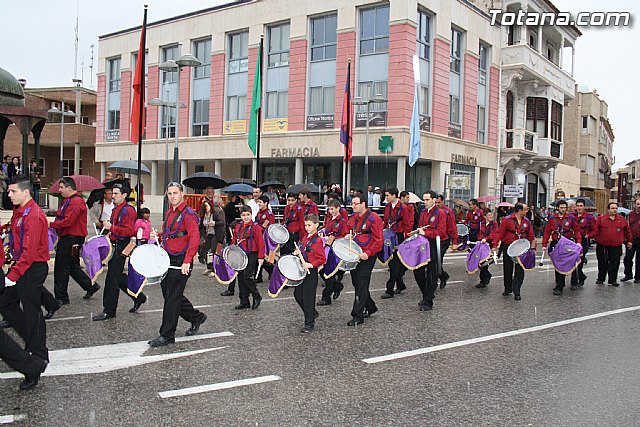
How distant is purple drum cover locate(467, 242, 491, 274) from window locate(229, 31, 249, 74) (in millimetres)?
22351

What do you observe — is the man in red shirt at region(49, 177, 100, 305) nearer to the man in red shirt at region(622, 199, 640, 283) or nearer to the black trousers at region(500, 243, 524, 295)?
the black trousers at region(500, 243, 524, 295)

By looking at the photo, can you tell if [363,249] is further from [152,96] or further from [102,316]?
[152,96]

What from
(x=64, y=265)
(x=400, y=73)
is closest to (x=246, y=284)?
(x=64, y=265)

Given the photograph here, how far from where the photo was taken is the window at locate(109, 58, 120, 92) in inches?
1547

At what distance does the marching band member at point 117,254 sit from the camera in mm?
8562

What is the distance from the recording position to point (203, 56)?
114 feet

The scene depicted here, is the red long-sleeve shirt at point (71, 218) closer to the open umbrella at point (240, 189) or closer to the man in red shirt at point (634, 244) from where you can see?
the open umbrella at point (240, 189)

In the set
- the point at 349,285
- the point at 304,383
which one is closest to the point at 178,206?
the point at 304,383

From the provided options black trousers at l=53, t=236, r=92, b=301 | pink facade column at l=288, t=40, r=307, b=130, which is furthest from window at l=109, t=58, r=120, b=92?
black trousers at l=53, t=236, r=92, b=301

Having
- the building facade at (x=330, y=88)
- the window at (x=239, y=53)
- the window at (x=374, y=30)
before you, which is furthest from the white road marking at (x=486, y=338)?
the window at (x=239, y=53)

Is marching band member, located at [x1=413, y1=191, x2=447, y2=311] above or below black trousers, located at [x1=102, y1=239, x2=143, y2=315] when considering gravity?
above

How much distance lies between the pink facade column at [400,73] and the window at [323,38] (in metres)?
3.28

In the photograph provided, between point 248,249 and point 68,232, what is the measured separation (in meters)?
2.68

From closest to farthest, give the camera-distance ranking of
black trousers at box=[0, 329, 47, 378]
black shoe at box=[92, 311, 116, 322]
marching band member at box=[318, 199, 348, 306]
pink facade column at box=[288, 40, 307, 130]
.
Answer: black trousers at box=[0, 329, 47, 378] → black shoe at box=[92, 311, 116, 322] → marching band member at box=[318, 199, 348, 306] → pink facade column at box=[288, 40, 307, 130]
